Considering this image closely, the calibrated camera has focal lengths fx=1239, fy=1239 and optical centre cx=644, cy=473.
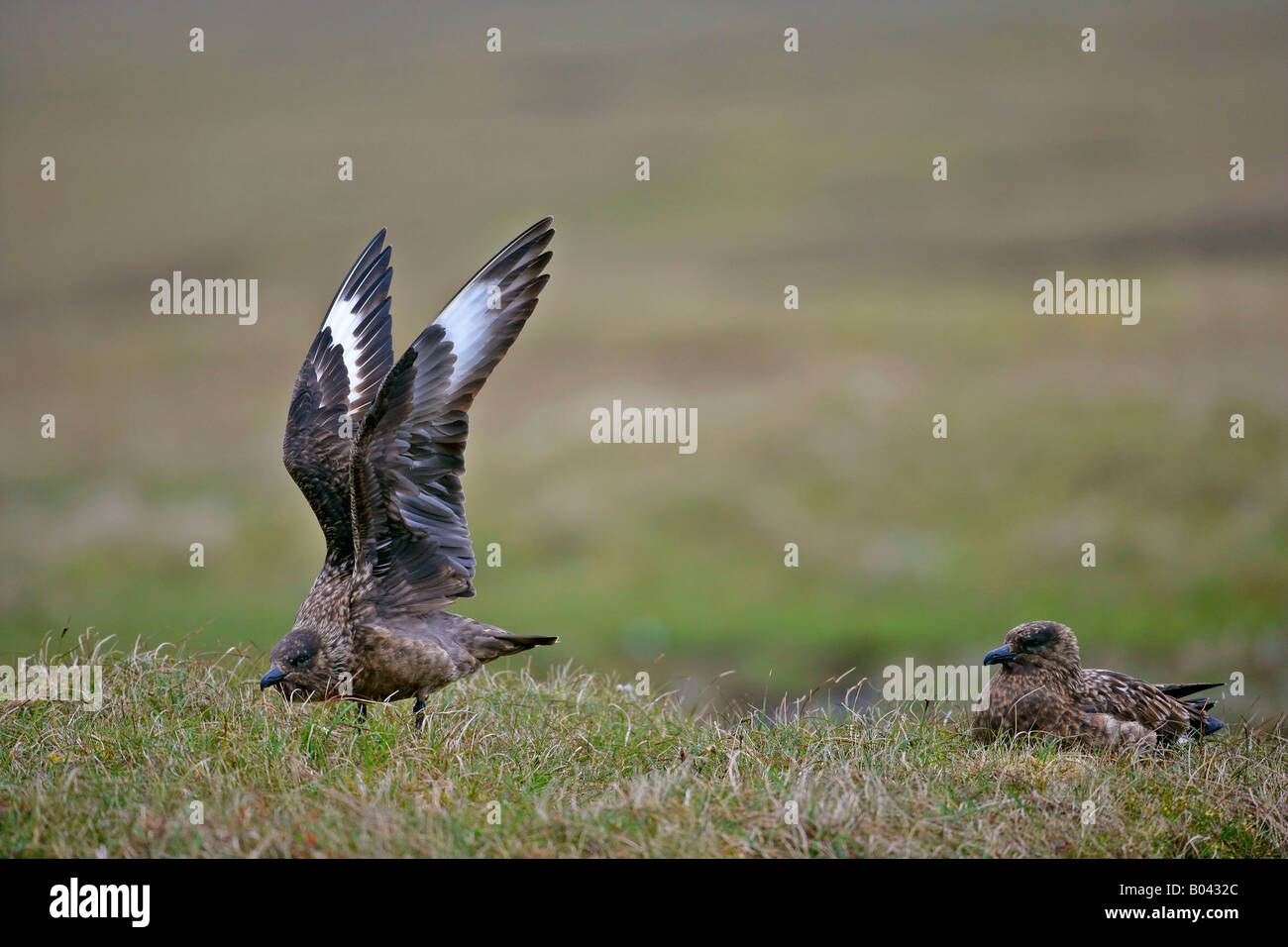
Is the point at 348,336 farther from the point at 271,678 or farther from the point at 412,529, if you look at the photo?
the point at 271,678

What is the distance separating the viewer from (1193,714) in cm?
597

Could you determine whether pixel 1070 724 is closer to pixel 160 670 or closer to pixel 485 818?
pixel 485 818

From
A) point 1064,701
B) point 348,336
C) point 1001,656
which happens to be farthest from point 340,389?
point 1064,701

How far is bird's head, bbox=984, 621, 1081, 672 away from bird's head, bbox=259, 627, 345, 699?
307 cm

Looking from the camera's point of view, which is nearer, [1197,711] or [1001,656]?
[1001,656]

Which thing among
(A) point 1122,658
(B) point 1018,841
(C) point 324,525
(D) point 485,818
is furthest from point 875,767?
(A) point 1122,658

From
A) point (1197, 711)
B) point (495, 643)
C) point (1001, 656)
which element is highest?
point (495, 643)

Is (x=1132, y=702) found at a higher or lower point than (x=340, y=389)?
lower

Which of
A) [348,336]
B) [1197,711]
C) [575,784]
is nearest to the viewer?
[575,784]

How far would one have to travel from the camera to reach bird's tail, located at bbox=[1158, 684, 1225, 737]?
5.94 metres

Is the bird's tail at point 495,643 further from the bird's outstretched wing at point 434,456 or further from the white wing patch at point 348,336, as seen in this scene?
the white wing patch at point 348,336

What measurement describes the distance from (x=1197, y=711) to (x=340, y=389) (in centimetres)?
470

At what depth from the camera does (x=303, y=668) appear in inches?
221

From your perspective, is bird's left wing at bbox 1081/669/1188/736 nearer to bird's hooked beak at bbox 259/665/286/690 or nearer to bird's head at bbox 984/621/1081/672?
bird's head at bbox 984/621/1081/672
